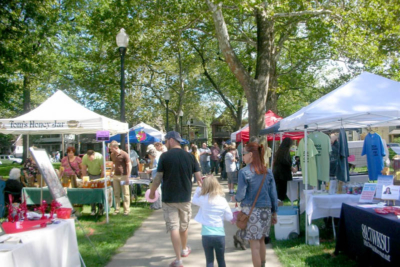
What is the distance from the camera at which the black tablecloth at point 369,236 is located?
12.5 feet

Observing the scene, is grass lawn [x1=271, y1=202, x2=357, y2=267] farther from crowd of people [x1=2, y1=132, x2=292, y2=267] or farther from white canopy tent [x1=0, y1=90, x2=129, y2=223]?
white canopy tent [x1=0, y1=90, x2=129, y2=223]

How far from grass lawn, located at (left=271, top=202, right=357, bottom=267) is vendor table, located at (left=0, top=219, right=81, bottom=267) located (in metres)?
2.84

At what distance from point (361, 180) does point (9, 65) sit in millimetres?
14370

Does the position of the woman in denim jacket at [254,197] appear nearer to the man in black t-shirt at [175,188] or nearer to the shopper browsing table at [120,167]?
the man in black t-shirt at [175,188]

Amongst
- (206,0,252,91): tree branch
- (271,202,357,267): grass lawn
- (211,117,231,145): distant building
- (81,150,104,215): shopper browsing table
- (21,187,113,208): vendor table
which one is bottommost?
(271,202,357,267): grass lawn

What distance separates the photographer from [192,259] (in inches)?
215

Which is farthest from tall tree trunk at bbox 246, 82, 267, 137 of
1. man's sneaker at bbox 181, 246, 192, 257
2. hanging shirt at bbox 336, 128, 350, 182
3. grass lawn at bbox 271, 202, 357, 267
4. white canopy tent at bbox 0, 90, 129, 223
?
man's sneaker at bbox 181, 246, 192, 257

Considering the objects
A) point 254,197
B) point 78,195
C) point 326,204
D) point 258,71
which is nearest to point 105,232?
point 78,195

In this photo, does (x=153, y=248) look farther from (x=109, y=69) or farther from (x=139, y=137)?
(x=109, y=69)

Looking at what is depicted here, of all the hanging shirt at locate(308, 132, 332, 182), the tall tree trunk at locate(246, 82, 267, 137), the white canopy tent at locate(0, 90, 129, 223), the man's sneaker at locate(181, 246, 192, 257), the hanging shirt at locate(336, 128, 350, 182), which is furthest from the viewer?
the tall tree trunk at locate(246, 82, 267, 137)

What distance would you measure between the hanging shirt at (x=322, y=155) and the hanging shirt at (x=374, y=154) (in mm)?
863

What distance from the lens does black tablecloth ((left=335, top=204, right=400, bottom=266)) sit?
12.5 feet

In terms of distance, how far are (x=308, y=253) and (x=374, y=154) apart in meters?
2.81

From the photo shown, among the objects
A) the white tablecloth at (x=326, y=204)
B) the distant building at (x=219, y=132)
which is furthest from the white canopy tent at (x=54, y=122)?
the distant building at (x=219, y=132)
